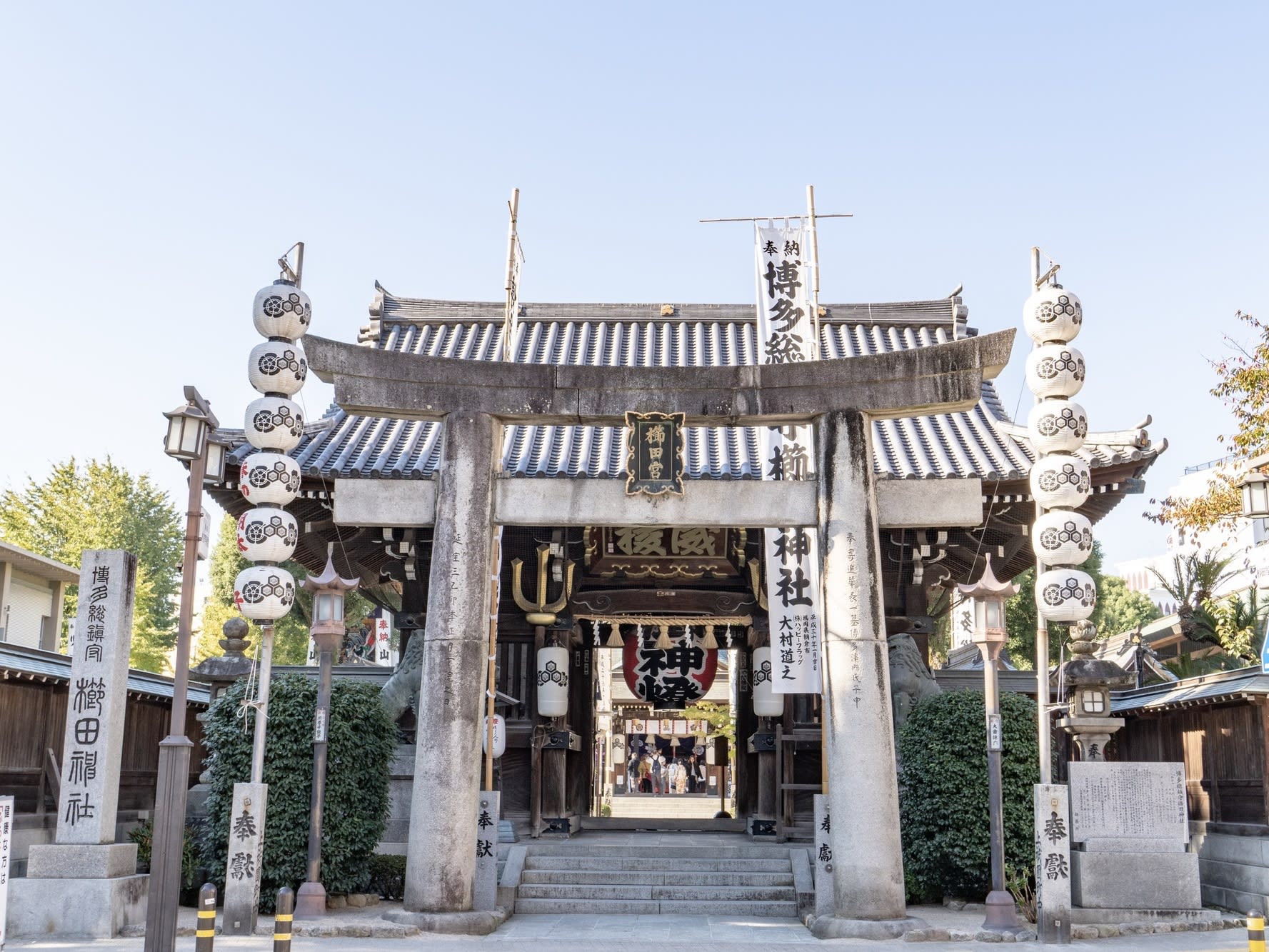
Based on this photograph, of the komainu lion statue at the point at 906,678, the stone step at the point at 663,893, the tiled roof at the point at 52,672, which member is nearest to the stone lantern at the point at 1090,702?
the komainu lion statue at the point at 906,678

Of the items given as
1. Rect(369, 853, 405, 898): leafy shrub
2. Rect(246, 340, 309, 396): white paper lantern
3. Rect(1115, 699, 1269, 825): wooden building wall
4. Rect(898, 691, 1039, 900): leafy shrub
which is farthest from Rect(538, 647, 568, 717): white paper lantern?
Rect(1115, 699, 1269, 825): wooden building wall

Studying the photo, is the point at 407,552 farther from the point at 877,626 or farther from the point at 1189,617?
the point at 1189,617

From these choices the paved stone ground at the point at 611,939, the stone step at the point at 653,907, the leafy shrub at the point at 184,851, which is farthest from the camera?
the stone step at the point at 653,907

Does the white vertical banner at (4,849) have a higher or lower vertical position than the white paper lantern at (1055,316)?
lower

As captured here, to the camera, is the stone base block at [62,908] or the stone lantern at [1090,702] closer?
the stone base block at [62,908]

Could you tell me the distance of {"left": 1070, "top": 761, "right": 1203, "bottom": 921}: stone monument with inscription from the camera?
13.0 metres

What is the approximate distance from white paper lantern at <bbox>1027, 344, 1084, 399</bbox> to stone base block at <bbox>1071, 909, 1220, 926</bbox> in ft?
19.7

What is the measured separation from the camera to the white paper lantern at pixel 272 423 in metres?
13.1

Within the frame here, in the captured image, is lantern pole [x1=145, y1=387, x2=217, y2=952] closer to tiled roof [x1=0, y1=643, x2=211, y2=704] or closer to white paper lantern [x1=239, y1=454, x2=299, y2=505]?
white paper lantern [x1=239, y1=454, x2=299, y2=505]

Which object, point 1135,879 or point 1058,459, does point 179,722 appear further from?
point 1135,879

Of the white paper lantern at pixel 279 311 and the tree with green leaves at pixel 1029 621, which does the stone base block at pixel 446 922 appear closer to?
the white paper lantern at pixel 279 311

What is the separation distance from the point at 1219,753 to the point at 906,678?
4440mm

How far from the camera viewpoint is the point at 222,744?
13742mm

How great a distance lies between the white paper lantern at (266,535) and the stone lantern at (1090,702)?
1042cm
